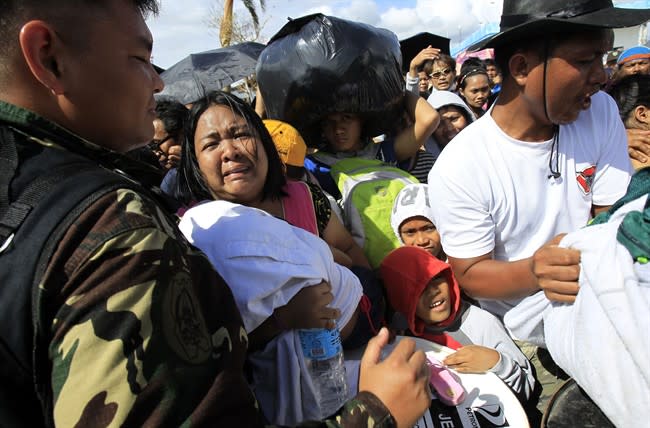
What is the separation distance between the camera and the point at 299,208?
2.16 m

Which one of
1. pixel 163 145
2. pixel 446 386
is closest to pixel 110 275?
pixel 446 386

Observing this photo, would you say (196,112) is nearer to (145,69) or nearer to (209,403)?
(145,69)

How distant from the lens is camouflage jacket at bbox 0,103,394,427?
56cm

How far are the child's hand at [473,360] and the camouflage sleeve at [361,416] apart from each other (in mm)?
935

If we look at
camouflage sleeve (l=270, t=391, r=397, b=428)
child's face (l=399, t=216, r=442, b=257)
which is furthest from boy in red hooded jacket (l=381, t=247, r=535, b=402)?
camouflage sleeve (l=270, t=391, r=397, b=428)

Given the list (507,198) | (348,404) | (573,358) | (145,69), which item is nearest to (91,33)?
(145,69)

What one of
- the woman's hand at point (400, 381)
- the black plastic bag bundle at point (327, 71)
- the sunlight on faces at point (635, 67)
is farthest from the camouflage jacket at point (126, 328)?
the sunlight on faces at point (635, 67)

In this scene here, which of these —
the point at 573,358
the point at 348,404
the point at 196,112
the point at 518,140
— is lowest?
the point at 573,358

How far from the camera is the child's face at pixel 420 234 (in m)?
2.33

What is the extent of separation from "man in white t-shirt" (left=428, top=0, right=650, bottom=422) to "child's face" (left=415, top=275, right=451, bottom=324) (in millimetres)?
155

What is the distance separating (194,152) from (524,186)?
58.7 inches

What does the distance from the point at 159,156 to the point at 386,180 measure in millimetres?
1775

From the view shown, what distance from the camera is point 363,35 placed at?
238 cm

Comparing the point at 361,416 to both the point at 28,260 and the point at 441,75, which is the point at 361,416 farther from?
the point at 441,75
